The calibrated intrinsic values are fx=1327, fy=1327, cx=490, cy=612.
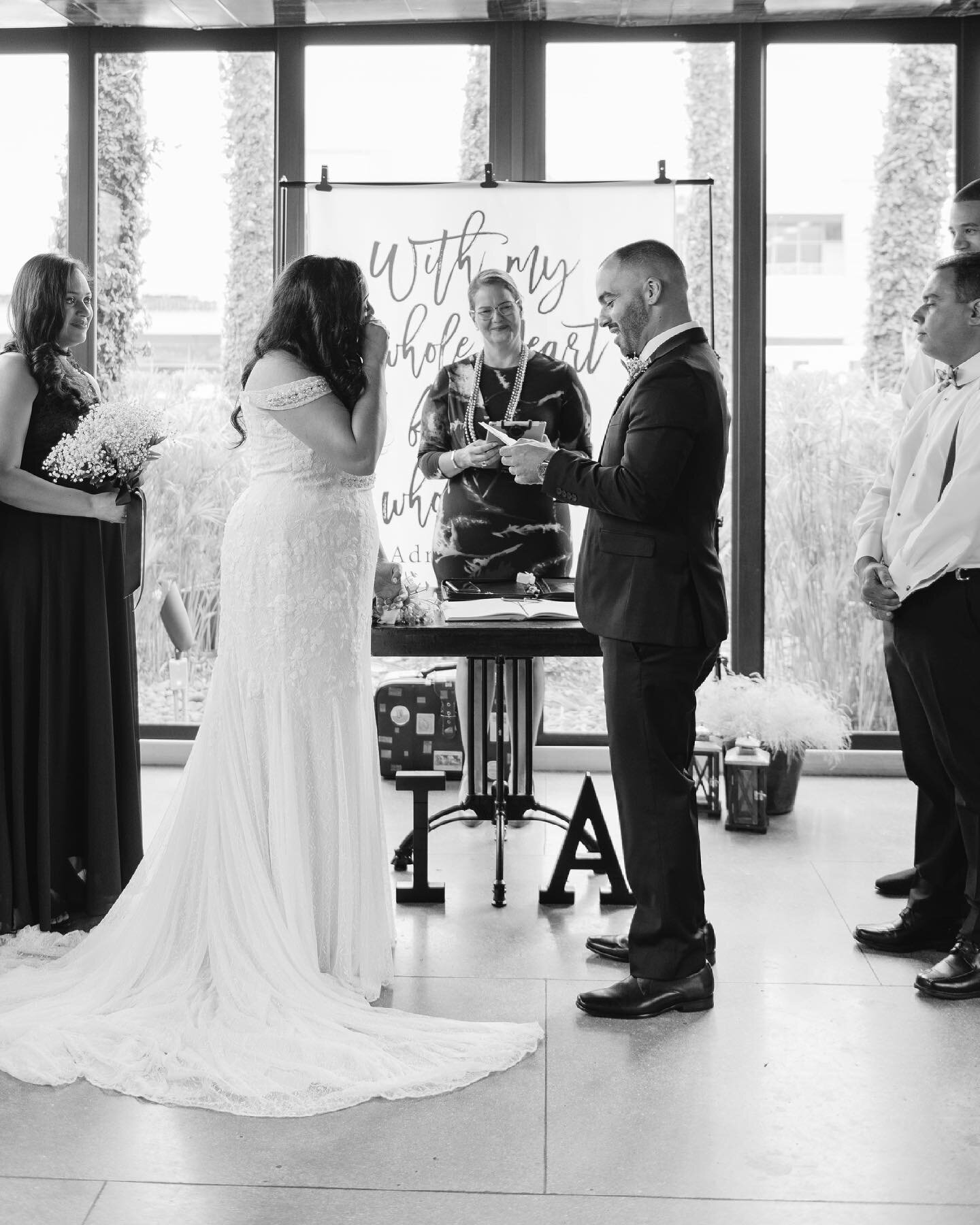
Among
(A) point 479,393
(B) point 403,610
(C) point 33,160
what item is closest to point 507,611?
(B) point 403,610

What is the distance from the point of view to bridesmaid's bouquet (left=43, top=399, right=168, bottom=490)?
343 centimetres

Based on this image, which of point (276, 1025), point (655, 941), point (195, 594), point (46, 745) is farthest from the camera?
point (195, 594)

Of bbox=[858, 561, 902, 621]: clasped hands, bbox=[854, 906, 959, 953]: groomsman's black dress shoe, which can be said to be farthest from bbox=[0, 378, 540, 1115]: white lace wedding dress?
bbox=[858, 561, 902, 621]: clasped hands

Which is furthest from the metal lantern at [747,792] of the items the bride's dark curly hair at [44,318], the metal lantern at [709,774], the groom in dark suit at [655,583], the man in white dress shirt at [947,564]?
the bride's dark curly hair at [44,318]

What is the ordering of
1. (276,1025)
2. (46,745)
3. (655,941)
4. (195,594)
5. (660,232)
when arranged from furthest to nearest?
(195,594) < (660,232) < (46,745) < (655,941) < (276,1025)

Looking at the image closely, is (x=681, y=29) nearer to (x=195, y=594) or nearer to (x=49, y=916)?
(x=195, y=594)

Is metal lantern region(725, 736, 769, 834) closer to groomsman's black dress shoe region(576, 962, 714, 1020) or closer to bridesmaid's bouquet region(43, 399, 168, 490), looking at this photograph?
groomsman's black dress shoe region(576, 962, 714, 1020)

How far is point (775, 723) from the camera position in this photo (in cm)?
514

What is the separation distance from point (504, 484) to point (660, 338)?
178 centimetres

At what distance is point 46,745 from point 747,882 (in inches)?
86.8

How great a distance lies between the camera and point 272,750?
3.21m

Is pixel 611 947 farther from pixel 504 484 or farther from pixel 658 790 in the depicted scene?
pixel 504 484

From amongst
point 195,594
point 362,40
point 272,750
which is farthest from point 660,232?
point 272,750

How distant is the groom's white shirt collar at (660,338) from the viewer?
3.07 m
